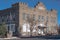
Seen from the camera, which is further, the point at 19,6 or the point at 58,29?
the point at 58,29

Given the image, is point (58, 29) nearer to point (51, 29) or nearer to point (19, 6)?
point (51, 29)

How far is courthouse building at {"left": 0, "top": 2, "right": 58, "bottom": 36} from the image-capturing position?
131 ft

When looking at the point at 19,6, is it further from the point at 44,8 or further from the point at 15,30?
the point at 44,8

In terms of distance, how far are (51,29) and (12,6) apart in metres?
13.3

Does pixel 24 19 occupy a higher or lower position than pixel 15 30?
higher

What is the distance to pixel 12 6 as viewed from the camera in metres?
41.8

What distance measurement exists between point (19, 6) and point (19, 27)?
15.7 feet

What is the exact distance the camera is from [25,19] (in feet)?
134

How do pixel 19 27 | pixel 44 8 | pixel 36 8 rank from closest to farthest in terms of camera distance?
pixel 19 27, pixel 36 8, pixel 44 8

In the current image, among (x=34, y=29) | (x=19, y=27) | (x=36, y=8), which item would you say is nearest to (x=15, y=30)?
(x=19, y=27)

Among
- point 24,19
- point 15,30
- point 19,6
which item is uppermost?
point 19,6

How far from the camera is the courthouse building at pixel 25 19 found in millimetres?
40031

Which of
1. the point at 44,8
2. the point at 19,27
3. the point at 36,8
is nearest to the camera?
the point at 19,27

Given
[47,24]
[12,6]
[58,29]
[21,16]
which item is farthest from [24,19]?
[58,29]
